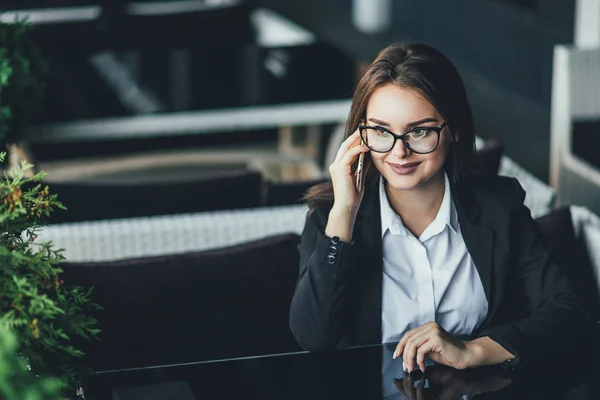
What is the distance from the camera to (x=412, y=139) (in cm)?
195

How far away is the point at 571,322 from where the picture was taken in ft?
6.49

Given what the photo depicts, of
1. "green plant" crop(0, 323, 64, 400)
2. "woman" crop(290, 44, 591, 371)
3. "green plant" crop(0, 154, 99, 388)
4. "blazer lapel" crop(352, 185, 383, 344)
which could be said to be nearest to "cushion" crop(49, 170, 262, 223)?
"woman" crop(290, 44, 591, 371)

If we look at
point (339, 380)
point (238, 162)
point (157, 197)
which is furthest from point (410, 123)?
point (238, 162)

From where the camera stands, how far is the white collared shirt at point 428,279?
6.80 feet

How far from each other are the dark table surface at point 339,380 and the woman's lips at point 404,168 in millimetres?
332

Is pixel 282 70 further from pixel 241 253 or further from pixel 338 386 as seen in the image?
pixel 338 386

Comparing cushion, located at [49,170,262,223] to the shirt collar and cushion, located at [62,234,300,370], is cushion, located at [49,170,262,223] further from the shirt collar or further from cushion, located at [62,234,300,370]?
the shirt collar

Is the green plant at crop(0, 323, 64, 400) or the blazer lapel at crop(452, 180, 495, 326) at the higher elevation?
the green plant at crop(0, 323, 64, 400)

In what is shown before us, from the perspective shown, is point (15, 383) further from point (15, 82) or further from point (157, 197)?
point (15, 82)

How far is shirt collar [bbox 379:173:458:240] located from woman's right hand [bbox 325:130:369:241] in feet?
0.29

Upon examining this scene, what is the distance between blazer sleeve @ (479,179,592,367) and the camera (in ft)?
6.23

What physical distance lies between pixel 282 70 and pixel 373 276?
3.04 metres

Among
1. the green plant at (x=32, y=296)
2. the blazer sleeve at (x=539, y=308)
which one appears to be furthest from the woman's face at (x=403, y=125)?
the green plant at (x=32, y=296)

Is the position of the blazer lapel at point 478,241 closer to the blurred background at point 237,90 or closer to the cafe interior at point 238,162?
the cafe interior at point 238,162
